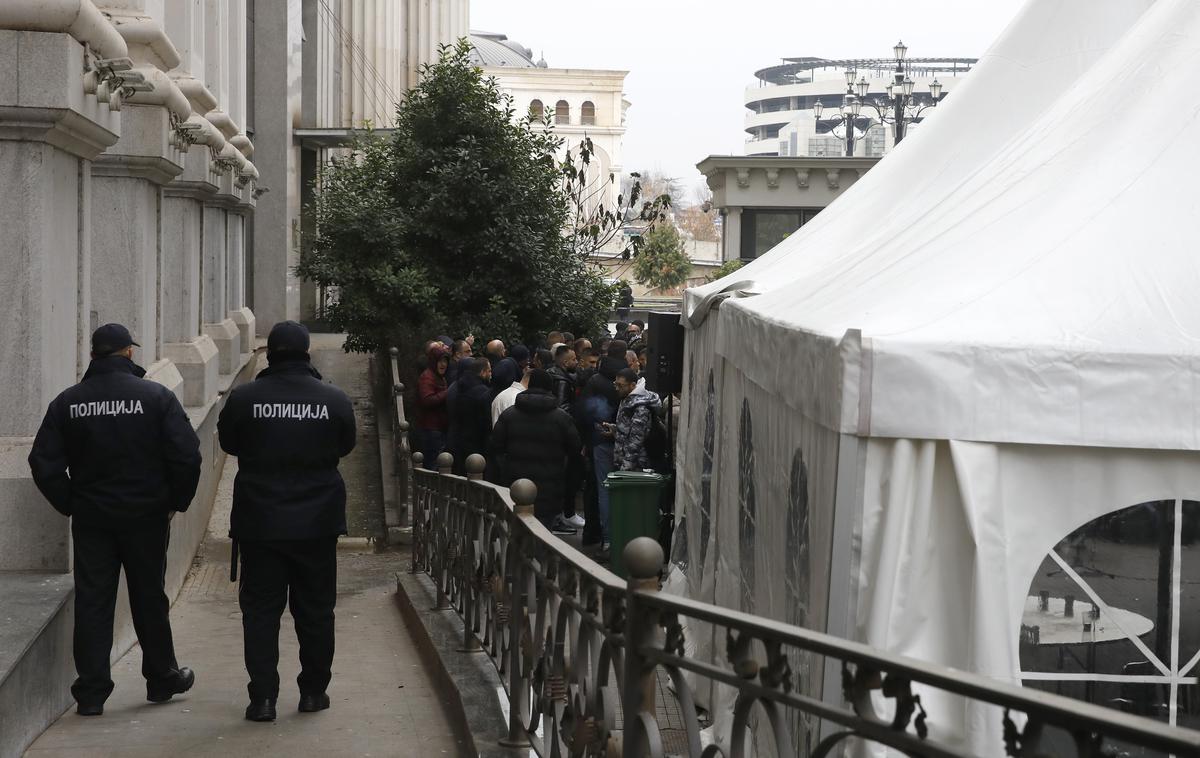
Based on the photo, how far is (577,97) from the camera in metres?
119

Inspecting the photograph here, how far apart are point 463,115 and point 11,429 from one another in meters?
14.2

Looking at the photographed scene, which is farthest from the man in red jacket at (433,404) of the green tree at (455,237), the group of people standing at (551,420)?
the green tree at (455,237)

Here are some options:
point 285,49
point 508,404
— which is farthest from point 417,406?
point 285,49

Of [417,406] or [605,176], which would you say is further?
[605,176]

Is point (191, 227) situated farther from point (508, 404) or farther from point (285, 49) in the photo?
point (285, 49)

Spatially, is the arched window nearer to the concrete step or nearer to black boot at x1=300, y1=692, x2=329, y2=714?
black boot at x1=300, y1=692, x2=329, y2=714

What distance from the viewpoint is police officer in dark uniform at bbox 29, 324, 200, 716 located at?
6.73 m

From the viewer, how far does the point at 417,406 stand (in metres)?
15.2

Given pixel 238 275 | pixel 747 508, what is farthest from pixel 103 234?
pixel 238 275

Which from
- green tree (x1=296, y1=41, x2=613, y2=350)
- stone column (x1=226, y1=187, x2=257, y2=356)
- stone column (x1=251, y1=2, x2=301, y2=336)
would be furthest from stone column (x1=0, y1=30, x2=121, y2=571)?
stone column (x1=251, y1=2, x2=301, y2=336)

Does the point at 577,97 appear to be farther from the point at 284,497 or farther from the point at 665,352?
the point at 284,497

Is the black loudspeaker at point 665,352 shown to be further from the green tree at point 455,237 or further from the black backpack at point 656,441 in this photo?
the green tree at point 455,237

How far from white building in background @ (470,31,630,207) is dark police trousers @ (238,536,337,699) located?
358ft

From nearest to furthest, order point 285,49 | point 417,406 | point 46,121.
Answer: point 46,121 < point 417,406 < point 285,49
